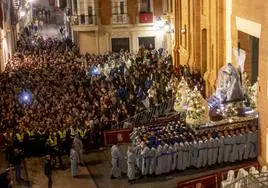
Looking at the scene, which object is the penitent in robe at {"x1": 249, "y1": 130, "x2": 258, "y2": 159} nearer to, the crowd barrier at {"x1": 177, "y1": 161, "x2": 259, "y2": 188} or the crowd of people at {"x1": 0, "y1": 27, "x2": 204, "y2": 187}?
the crowd barrier at {"x1": 177, "y1": 161, "x2": 259, "y2": 188}

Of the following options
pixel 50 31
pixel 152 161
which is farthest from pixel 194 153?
pixel 50 31

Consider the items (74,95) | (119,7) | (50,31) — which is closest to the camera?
(74,95)

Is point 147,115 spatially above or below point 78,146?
above

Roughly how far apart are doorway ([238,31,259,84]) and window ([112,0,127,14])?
80.1 ft

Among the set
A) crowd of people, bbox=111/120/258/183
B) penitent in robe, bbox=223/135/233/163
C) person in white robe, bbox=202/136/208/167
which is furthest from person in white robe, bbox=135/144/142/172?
penitent in robe, bbox=223/135/233/163

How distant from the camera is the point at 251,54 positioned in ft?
90.5

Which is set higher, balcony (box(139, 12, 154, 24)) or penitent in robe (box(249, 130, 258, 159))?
balcony (box(139, 12, 154, 24))

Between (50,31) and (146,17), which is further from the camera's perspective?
(50,31)

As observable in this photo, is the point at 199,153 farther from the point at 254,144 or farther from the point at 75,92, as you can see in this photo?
the point at 75,92

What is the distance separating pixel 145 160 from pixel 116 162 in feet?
3.60

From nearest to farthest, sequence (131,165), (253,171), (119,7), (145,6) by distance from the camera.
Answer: (253,171)
(131,165)
(119,7)
(145,6)

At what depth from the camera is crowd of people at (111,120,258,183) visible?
21.2 m

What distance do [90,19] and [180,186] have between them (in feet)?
111

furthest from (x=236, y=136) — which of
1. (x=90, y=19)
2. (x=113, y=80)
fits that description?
(x=90, y=19)
